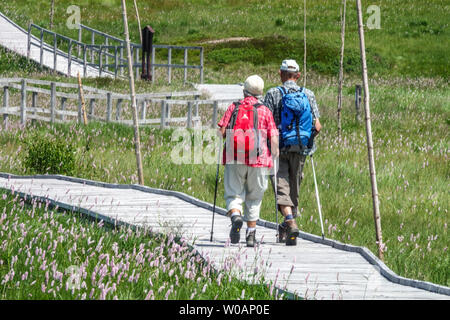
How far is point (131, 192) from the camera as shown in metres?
10.6

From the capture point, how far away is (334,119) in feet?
68.8

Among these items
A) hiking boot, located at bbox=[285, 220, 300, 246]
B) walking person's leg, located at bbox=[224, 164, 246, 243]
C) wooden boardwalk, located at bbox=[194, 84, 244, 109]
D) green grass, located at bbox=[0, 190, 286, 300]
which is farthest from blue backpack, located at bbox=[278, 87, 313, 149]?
wooden boardwalk, located at bbox=[194, 84, 244, 109]

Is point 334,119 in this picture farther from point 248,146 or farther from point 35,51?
point 35,51

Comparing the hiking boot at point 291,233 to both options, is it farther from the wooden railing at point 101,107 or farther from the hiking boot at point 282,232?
the wooden railing at point 101,107

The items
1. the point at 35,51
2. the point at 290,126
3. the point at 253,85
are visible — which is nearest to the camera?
the point at 253,85

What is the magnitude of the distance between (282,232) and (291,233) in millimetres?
248

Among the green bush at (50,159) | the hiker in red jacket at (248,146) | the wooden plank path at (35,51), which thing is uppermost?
the wooden plank path at (35,51)

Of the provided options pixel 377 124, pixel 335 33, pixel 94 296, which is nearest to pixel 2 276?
pixel 94 296

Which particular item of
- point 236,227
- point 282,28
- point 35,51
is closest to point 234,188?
point 236,227

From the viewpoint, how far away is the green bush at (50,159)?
1221cm

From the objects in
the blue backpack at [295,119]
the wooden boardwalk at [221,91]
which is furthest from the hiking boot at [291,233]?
the wooden boardwalk at [221,91]

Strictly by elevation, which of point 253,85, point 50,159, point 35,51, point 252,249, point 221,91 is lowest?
point 252,249

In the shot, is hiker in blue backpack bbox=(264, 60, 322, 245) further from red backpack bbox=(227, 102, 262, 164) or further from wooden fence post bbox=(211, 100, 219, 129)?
wooden fence post bbox=(211, 100, 219, 129)
